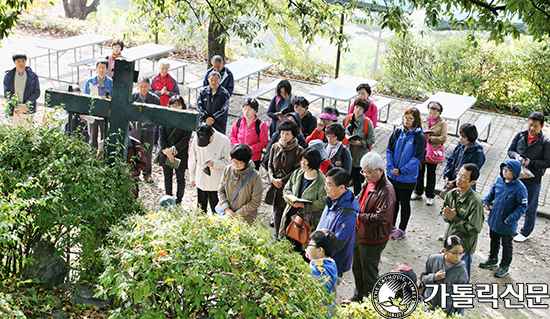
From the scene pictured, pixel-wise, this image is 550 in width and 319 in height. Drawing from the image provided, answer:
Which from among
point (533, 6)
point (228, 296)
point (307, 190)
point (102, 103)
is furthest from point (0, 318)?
point (533, 6)

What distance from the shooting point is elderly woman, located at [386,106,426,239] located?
287 inches

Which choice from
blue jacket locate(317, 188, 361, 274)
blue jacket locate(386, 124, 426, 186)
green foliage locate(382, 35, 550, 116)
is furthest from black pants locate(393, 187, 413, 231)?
green foliage locate(382, 35, 550, 116)

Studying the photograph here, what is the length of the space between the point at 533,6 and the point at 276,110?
14.8 feet

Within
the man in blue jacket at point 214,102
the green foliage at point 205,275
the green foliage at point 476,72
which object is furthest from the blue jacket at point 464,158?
the green foliage at point 476,72

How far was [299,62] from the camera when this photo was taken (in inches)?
715

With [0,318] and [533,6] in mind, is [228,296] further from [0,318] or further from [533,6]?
[533,6]

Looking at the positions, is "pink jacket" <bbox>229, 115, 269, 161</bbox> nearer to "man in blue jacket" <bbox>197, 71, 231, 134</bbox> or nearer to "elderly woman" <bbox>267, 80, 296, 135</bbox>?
"elderly woman" <bbox>267, 80, 296, 135</bbox>

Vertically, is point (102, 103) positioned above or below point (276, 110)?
above

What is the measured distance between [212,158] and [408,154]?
2.82 m

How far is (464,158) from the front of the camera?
7.55 meters

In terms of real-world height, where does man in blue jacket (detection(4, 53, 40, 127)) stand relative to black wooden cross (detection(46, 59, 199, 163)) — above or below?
below

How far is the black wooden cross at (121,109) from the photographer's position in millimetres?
4191

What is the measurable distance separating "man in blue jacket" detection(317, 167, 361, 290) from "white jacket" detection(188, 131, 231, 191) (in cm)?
205

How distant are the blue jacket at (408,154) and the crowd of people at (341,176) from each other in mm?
14
